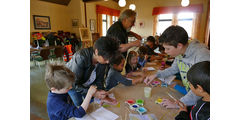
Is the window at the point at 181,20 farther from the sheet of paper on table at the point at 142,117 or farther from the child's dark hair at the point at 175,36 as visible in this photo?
the sheet of paper on table at the point at 142,117

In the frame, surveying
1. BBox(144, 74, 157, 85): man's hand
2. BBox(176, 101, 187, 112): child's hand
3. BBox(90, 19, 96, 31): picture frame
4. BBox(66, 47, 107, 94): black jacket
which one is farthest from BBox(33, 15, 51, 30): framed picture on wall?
BBox(176, 101, 187, 112): child's hand

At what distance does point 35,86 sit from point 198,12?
8.16 metres

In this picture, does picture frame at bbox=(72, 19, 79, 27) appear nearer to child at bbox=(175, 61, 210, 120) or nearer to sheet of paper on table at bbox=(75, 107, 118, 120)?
sheet of paper on table at bbox=(75, 107, 118, 120)

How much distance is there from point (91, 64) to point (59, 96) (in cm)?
41

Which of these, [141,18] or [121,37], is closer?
[121,37]

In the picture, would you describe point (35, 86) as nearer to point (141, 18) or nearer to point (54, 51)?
point (54, 51)

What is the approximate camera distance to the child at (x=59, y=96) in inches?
36.0

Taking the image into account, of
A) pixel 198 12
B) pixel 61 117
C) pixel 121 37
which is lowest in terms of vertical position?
pixel 61 117

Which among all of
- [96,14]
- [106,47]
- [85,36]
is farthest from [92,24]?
[106,47]

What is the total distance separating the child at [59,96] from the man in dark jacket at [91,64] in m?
0.21

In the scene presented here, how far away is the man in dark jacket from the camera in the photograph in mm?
1087

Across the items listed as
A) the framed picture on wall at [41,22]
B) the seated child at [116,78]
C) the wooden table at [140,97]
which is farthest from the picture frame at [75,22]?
the wooden table at [140,97]
